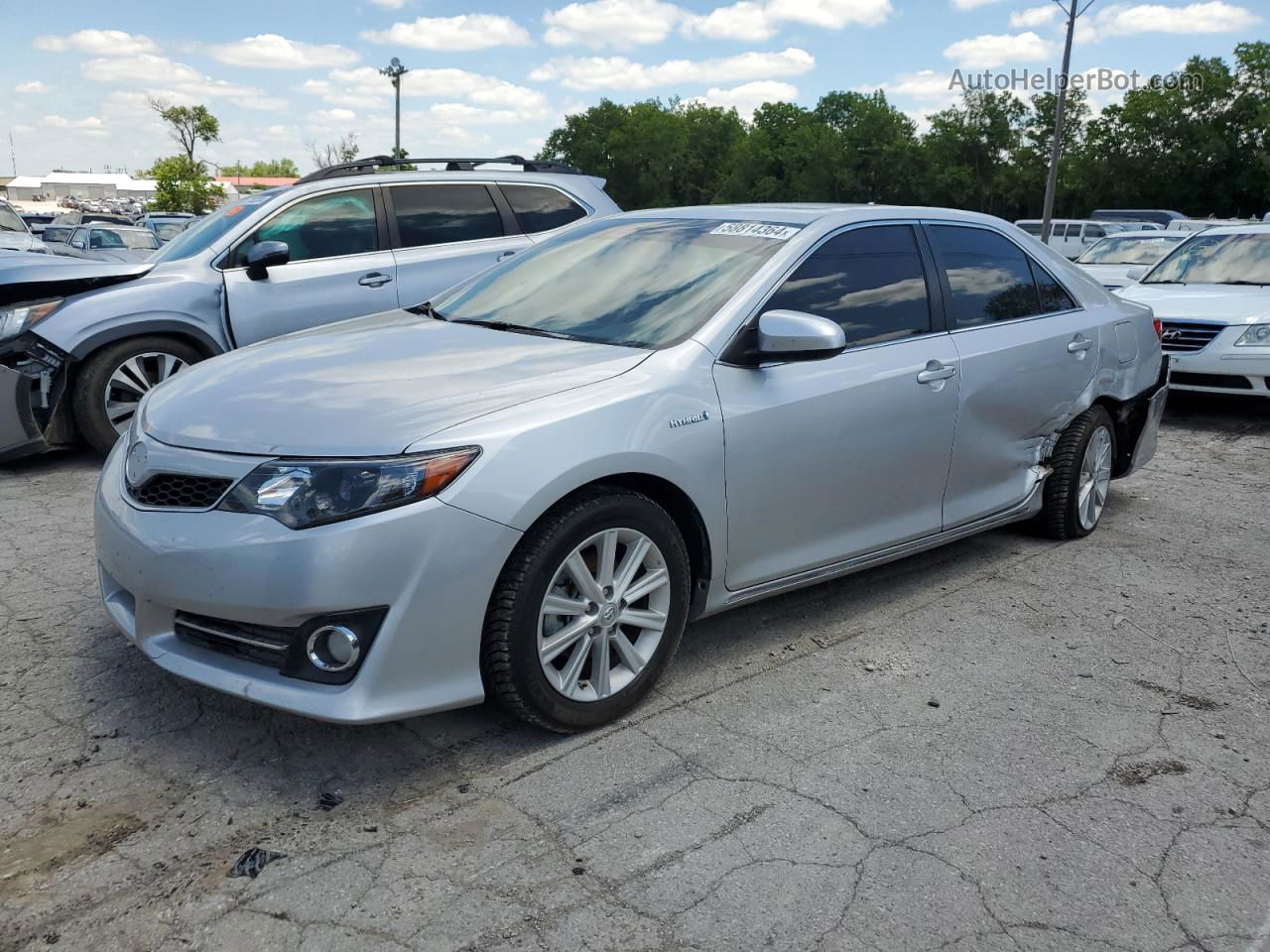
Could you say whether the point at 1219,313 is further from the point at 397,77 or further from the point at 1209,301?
the point at 397,77

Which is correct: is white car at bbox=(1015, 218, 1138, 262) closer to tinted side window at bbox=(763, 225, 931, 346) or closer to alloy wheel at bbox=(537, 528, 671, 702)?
tinted side window at bbox=(763, 225, 931, 346)

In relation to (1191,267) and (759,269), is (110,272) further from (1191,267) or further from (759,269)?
(1191,267)

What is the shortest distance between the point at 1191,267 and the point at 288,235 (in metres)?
7.75

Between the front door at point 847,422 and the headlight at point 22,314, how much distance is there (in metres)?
4.71

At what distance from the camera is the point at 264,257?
22.1 feet

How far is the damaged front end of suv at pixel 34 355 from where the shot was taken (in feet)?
20.4

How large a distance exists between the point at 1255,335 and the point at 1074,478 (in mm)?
4457

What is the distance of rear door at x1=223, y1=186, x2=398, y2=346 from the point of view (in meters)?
6.98

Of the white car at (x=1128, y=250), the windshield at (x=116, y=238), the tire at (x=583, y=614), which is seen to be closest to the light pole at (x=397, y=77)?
the windshield at (x=116, y=238)

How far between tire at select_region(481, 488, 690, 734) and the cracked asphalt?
0.15 m

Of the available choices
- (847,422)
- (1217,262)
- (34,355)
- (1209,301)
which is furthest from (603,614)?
(1217,262)

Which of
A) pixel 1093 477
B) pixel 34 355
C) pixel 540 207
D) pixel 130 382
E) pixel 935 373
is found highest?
pixel 540 207

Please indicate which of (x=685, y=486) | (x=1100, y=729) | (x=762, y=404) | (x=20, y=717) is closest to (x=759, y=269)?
(x=762, y=404)

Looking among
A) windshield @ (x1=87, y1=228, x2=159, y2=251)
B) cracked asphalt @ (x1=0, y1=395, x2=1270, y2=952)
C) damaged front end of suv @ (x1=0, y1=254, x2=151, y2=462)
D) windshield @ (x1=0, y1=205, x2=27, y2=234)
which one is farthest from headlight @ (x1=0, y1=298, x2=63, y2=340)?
windshield @ (x1=87, y1=228, x2=159, y2=251)
